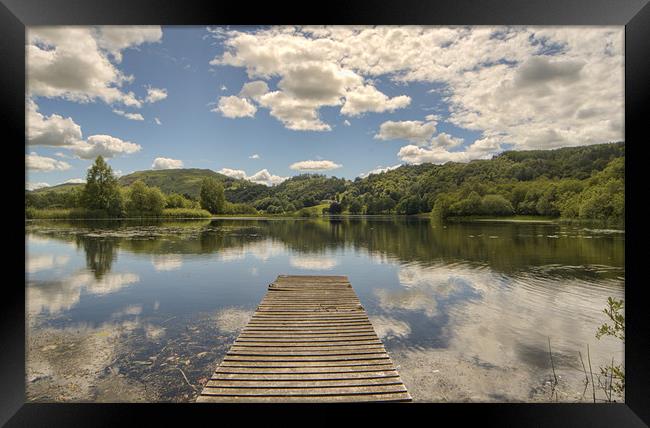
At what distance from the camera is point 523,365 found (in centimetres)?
422

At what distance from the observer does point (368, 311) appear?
652 cm

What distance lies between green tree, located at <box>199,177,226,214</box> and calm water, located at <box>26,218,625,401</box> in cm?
3476

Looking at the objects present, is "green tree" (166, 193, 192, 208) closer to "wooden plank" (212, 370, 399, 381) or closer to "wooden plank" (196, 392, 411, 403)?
"wooden plank" (212, 370, 399, 381)

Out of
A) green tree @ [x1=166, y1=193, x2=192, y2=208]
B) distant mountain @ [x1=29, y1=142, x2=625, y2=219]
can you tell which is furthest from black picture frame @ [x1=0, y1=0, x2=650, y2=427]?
green tree @ [x1=166, y1=193, x2=192, y2=208]

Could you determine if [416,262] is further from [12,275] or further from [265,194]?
[265,194]

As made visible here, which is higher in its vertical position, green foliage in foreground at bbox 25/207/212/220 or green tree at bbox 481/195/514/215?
green tree at bbox 481/195/514/215

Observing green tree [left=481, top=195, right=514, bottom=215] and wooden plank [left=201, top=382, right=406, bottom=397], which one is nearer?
wooden plank [left=201, top=382, right=406, bottom=397]

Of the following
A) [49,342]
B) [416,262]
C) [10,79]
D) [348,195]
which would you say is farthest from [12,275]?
[348,195]

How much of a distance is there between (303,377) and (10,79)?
9.53 ft

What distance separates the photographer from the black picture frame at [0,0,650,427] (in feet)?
6.79

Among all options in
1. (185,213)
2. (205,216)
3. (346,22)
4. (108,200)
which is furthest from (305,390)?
(205,216)

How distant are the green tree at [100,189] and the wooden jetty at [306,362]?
1385 inches

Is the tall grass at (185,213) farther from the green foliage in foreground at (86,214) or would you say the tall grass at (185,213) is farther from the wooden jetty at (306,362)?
the wooden jetty at (306,362)

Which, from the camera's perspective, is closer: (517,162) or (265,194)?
(517,162)
